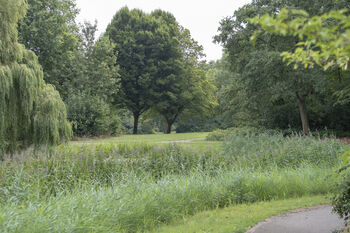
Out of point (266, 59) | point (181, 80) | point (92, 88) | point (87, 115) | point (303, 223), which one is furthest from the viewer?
point (181, 80)

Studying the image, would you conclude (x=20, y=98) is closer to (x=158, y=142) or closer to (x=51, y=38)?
(x=158, y=142)

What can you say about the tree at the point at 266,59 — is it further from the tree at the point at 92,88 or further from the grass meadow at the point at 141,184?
the tree at the point at 92,88

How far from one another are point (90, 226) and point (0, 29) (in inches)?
313

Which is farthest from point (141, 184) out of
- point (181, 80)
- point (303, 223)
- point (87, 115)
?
point (181, 80)

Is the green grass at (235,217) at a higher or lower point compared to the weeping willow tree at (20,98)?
lower

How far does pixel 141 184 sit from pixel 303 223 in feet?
9.52

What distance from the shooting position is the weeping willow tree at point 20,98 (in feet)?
30.7

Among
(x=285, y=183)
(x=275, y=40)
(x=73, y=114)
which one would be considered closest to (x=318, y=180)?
(x=285, y=183)

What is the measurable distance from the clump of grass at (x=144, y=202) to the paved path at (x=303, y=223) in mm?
658

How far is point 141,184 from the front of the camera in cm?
600

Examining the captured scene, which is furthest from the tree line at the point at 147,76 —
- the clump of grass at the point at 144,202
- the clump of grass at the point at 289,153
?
the clump of grass at the point at 289,153

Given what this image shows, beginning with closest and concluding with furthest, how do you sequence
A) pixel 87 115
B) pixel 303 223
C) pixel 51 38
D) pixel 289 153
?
1. pixel 303 223
2. pixel 289 153
3. pixel 51 38
4. pixel 87 115

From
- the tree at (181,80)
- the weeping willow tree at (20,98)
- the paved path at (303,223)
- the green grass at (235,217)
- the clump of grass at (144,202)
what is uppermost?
the tree at (181,80)

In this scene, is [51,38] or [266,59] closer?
[266,59]
